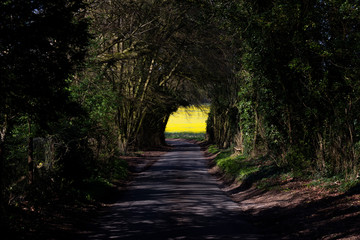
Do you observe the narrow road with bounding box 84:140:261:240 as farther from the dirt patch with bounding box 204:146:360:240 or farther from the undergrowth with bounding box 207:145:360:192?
the undergrowth with bounding box 207:145:360:192

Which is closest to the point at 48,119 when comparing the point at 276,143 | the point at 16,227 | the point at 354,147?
the point at 16,227

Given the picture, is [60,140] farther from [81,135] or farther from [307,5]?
[307,5]

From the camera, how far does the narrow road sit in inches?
325

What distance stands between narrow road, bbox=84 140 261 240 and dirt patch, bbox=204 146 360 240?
581mm

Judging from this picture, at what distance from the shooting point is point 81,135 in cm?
1355

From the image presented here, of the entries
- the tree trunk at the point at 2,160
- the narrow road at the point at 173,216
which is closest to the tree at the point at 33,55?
the tree trunk at the point at 2,160

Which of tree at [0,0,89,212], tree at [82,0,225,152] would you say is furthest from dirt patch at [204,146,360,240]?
tree at [82,0,225,152]

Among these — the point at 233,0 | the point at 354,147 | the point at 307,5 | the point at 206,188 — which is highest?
the point at 233,0

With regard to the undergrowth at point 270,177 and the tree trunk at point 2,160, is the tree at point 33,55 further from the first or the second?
the undergrowth at point 270,177

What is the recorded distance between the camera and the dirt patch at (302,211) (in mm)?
7844

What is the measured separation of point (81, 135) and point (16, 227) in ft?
19.7

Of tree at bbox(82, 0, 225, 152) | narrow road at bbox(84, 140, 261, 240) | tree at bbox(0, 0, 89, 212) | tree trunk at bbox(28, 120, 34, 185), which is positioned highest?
tree at bbox(82, 0, 225, 152)

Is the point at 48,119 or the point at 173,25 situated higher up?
the point at 173,25

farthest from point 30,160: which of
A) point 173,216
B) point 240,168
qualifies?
point 240,168
